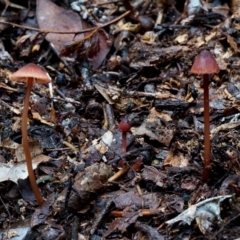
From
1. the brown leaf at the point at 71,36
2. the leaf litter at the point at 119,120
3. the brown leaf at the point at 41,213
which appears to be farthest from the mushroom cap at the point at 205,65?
the brown leaf at the point at 71,36

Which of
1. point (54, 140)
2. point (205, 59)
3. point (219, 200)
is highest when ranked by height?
point (205, 59)

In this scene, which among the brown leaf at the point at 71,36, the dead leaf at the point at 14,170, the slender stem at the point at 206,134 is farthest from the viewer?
the brown leaf at the point at 71,36

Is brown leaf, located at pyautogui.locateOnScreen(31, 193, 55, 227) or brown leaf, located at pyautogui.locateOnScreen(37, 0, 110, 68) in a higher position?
brown leaf, located at pyautogui.locateOnScreen(37, 0, 110, 68)

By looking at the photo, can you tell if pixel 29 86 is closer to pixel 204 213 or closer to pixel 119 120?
pixel 119 120

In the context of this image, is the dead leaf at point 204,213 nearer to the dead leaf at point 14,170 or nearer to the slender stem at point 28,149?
the slender stem at point 28,149

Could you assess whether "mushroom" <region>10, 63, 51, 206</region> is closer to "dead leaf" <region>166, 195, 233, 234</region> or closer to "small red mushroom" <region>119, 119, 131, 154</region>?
"small red mushroom" <region>119, 119, 131, 154</region>

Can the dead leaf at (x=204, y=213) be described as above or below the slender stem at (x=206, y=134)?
below

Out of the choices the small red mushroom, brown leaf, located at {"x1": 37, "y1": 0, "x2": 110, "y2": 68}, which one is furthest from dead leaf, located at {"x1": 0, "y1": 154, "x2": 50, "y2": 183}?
brown leaf, located at {"x1": 37, "y1": 0, "x2": 110, "y2": 68}

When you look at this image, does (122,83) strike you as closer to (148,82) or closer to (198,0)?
(148,82)

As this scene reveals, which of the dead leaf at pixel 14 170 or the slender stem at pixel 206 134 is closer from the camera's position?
the slender stem at pixel 206 134

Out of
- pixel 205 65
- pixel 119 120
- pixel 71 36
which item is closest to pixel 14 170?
pixel 119 120

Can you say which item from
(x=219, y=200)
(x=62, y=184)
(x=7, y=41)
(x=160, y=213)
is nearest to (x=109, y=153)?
(x=62, y=184)
